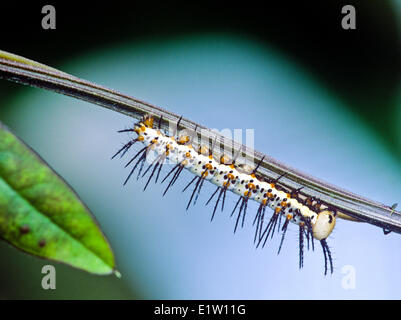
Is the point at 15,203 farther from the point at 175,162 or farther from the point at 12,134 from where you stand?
the point at 175,162

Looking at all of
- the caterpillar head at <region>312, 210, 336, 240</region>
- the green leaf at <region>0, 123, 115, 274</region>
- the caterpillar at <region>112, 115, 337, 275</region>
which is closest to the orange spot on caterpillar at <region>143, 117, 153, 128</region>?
the caterpillar at <region>112, 115, 337, 275</region>

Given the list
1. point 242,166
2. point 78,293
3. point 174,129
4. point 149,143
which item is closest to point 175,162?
point 149,143

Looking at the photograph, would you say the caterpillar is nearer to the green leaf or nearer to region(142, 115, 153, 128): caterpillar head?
region(142, 115, 153, 128): caterpillar head

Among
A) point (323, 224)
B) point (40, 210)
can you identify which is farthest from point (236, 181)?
point (40, 210)

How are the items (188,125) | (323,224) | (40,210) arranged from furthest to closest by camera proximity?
(323,224) → (188,125) → (40,210)

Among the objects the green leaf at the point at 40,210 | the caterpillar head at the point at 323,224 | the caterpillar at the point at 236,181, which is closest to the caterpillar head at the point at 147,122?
the caterpillar at the point at 236,181

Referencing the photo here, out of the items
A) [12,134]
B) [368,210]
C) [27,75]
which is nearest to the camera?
[12,134]

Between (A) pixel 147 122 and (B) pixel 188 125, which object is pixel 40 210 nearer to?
(B) pixel 188 125
